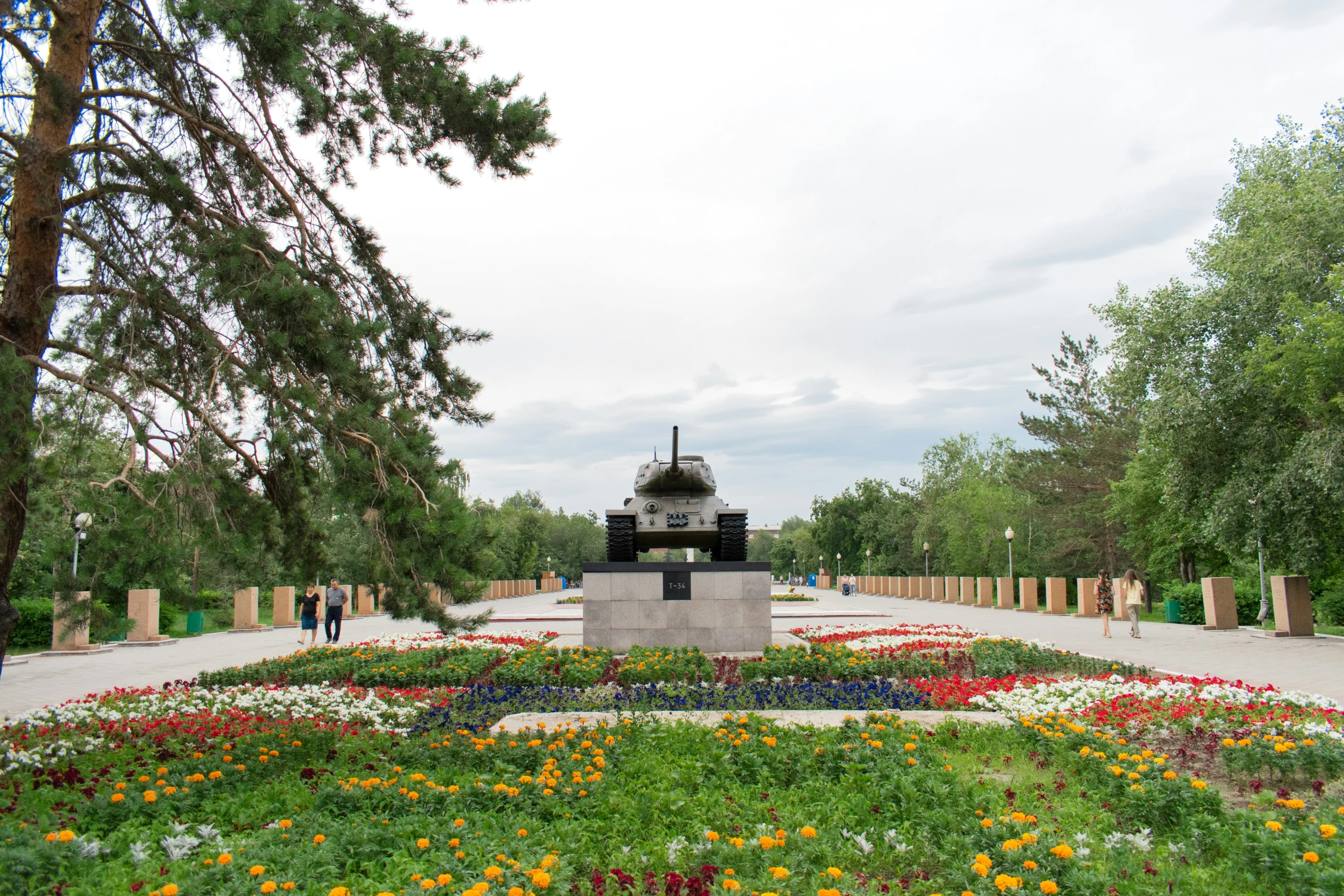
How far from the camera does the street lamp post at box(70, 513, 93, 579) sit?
4.73 metres

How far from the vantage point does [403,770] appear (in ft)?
17.6

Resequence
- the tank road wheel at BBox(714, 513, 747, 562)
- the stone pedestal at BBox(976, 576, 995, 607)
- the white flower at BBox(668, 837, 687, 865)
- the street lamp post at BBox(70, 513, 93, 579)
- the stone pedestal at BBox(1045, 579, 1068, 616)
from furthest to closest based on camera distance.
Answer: the stone pedestal at BBox(976, 576, 995, 607), the stone pedestal at BBox(1045, 579, 1068, 616), the tank road wheel at BBox(714, 513, 747, 562), the street lamp post at BBox(70, 513, 93, 579), the white flower at BBox(668, 837, 687, 865)

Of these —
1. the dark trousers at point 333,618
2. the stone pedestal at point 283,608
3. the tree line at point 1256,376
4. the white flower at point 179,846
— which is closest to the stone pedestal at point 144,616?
the dark trousers at point 333,618

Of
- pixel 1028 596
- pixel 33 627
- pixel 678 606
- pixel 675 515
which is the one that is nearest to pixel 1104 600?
pixel 675 515

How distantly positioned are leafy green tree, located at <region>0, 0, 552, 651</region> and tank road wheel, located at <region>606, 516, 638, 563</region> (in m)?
7.49

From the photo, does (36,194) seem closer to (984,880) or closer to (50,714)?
(50,714)

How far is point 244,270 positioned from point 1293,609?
1879 centimetres

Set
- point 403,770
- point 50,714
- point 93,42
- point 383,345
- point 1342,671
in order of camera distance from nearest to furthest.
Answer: point 403,770
point 93,42
point 383,345
point 50,714
point 1342,671

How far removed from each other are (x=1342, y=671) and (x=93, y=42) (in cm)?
1453

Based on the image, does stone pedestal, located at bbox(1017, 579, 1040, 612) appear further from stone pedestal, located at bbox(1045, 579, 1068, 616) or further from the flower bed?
the flower bed

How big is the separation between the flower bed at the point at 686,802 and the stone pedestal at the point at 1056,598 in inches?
796

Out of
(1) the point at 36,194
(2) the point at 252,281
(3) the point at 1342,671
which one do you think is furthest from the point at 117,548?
(3) the point at 1342,671

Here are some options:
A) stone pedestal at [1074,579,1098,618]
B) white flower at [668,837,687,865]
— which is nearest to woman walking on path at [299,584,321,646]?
white flower at [668,837,687,865]

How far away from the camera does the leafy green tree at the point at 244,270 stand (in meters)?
5.25
